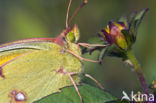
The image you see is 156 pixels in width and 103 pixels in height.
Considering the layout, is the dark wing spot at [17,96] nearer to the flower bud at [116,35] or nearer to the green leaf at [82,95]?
the green leaf at [82,95]

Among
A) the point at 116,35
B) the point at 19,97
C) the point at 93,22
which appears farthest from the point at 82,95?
the point at 93,22

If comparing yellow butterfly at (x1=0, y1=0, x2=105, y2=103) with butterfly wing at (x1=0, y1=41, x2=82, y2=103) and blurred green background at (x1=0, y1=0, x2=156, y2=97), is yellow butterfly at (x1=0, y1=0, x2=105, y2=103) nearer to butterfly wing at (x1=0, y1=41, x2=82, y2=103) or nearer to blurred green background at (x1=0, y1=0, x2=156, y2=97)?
butterfly wing at (x1=0, y1=41, x2=82, y2=103)

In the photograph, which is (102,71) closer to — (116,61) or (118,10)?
(116,61)

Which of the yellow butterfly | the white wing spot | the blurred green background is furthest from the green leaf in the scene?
the blurred green background

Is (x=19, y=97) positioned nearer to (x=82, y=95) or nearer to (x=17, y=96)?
(x=17, y=96)

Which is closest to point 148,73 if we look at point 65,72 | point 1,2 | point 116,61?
point 116,61

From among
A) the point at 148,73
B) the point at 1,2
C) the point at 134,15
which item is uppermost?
the point at 1,2
